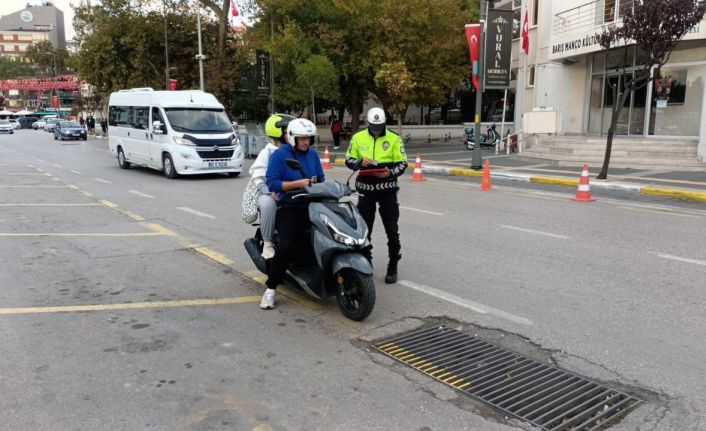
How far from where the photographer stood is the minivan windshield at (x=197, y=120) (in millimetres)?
16266

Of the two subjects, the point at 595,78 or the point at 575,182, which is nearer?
the point at 575,182

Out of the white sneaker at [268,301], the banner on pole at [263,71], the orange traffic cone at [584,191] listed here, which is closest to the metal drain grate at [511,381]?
the white sneaker at [268,301]

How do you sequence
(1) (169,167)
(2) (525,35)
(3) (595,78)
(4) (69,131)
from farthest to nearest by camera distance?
(4) (69,131)
(2) (525,35)
(3) (595,78)
(1) (169,167)

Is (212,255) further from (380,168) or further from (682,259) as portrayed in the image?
(682,259)

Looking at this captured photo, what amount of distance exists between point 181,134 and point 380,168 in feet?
38.0

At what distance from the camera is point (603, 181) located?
48.8 feet

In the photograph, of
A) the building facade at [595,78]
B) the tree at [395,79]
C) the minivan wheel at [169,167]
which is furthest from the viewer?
the tree at [395,79]

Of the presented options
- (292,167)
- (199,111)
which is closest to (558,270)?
(292,167)

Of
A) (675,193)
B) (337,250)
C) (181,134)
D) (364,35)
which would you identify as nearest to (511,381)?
(337,250)

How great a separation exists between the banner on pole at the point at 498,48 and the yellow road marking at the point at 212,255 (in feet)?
47.5

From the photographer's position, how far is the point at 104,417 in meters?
3.31

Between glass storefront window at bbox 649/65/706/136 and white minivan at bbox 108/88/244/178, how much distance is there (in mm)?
15574

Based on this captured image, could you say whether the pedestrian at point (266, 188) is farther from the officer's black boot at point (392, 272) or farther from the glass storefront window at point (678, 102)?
the glass storefront window at point (678, 102)

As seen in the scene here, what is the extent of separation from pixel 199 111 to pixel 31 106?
152m
